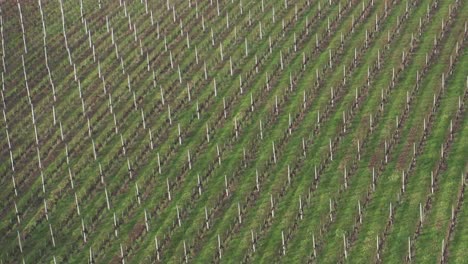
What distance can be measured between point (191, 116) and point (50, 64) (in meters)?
12.5

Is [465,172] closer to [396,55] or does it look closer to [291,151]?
[291,151]

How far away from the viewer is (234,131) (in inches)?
2153

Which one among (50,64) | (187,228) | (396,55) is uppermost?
(396,55)

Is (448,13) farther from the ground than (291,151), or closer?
farther from the ground

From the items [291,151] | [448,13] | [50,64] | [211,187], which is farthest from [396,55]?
[50,64]

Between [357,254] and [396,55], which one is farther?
[396,55]

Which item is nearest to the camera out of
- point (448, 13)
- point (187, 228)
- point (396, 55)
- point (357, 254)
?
point (357, 254)

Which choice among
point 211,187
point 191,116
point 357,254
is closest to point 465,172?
point 357,254

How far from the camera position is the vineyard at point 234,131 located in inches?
1795

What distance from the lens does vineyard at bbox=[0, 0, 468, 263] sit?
45594 mm

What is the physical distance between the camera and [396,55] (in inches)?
2403

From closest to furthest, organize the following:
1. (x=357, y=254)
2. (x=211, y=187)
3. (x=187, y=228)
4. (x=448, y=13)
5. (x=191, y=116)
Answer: (x=357, y=254)
(x=187, y=228)
(x=211, y=187)
(x=191, y=116)
(x=448, y=13)

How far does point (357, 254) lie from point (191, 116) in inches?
665

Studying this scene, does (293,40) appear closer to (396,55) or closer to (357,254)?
(396,55)
